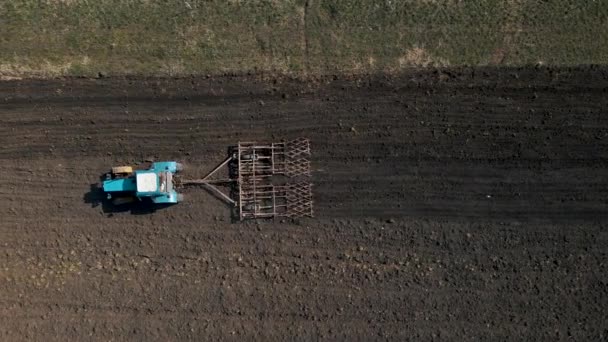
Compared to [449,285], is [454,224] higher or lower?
higher

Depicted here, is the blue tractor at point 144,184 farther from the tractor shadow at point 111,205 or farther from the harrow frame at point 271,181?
the harrow frame at point 271,181

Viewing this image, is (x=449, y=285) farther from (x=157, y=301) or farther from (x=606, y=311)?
(x=157, y=301)

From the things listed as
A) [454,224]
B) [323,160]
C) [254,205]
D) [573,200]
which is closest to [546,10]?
[573,200]

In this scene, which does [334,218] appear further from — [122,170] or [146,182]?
[122,170]

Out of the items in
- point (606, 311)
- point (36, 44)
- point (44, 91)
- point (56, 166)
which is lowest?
point (606, 311)

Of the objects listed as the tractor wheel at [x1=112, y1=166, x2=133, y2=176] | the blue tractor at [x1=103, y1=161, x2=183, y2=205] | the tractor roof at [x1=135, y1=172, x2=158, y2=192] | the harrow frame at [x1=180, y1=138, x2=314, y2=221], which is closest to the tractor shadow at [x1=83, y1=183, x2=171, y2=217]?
the blue tractor at [x1=103, y1=161, x2=183, y2=205]

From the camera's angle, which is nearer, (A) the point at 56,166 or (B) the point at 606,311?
(B) the point at 606,311
